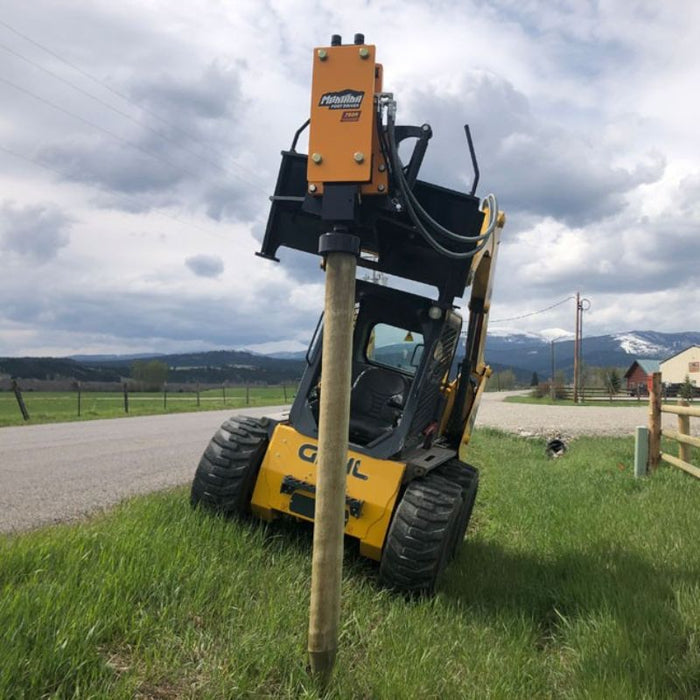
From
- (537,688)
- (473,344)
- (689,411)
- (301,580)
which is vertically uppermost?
(473,344)

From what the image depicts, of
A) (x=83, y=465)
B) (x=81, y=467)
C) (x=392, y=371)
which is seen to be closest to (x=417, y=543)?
(x=392, y=371)

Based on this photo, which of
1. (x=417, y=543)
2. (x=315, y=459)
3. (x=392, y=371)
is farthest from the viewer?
(x=392, y=371)

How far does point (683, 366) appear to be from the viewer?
90.2 meters

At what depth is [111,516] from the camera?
19.0ft

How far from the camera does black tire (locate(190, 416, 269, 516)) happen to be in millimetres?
5238

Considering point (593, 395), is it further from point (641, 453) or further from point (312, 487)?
point (312, 487)

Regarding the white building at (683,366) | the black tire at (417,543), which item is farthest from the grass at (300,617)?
the white building at (683,366)

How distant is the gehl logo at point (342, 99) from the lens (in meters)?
3.29

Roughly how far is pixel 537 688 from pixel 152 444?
1138cm

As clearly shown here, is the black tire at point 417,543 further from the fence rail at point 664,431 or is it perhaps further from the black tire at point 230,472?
the fence rail at point 664,431

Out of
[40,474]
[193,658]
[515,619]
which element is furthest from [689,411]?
[40,474]

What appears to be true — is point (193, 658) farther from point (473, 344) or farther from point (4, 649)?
point (473, 344)

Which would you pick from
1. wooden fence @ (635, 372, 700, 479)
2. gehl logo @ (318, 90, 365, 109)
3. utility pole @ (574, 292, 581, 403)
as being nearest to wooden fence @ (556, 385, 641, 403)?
utility pole @ (574, 292, 581, 403)

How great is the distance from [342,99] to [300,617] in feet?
9.43
